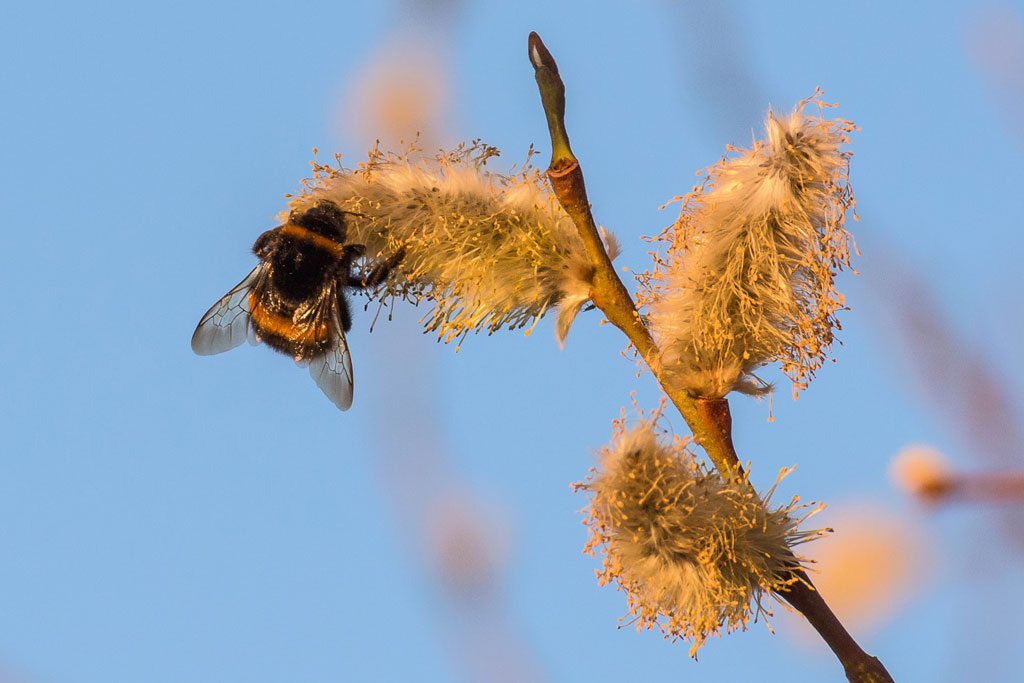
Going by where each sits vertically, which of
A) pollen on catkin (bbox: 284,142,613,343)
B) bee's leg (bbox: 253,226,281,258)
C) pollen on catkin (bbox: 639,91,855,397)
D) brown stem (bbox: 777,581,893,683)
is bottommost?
brown stem (bbox: 777,581,893,683)

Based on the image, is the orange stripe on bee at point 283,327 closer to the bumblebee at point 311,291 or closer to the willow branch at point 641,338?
the bumblebee at point 311,291

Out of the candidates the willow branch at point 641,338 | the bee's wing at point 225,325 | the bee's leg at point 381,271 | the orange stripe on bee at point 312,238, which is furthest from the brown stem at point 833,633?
the bee's wing at point 225,325

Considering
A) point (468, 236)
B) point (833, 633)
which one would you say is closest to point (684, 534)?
point (833, 633)

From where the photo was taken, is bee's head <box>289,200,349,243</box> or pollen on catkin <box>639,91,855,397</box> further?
bee's head <box>289,200,349,243</box>

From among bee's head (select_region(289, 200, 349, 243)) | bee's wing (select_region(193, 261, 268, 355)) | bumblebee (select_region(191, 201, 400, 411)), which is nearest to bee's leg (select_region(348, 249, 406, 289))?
bumblebee (select_region(191, 201, 400, 411))

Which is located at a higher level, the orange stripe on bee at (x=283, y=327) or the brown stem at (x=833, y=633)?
the orange stripe on bee at (x=283, y=327)

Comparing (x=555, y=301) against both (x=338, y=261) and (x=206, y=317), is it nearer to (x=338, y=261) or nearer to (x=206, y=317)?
(x=338, y=261)

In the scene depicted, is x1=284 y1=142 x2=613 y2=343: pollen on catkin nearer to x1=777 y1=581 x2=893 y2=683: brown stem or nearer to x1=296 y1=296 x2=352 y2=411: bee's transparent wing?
x1=296 y1=296 x2=352 y2=411: bee's transparent wing

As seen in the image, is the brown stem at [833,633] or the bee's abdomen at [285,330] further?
the bee's abdomen at [285,330]
